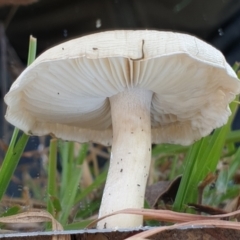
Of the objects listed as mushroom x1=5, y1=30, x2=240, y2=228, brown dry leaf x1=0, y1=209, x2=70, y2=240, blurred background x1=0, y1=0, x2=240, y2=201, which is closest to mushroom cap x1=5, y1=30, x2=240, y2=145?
mushroom x1=5, y1=30, x2=240, y2=228

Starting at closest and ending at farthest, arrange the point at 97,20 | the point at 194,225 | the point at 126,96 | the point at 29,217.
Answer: the point at 194,225 < the point at 29,217 < the point at 126,96 < the point at 97,20

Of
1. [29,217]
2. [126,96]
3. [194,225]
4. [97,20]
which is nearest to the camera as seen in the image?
[194,225]

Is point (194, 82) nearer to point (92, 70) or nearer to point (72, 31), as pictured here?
point (92, 70)

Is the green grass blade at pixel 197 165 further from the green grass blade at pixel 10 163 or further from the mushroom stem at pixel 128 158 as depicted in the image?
the green grass blade at pixel 10 163

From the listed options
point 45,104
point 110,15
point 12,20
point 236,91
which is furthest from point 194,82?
point 12,20

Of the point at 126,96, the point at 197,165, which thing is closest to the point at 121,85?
the point at 126,96

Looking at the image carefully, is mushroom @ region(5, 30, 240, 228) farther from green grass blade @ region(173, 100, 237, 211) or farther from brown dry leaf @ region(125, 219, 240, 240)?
brown dry leaf @ region(125, 219, 240, 240)

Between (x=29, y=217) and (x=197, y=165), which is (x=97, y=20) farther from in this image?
(x=29, y=217)
